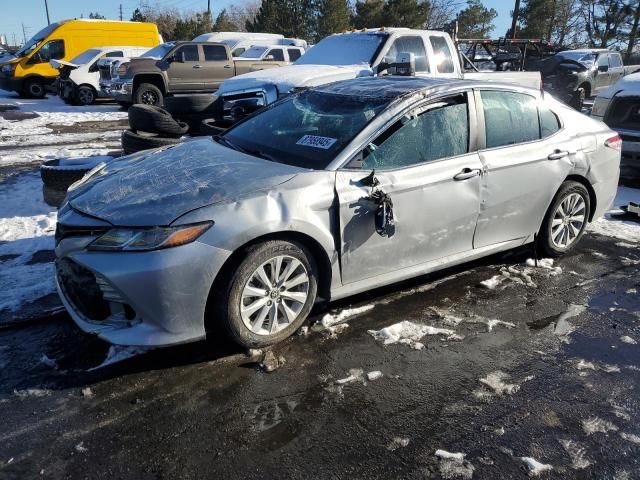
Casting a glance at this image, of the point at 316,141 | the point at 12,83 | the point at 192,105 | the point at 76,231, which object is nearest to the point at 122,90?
the point at 12,83

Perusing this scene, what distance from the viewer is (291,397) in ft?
9.43

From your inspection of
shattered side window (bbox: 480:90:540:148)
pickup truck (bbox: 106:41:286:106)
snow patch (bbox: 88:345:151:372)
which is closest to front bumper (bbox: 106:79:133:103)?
pickup truck (bbox: 106:41:286:106)

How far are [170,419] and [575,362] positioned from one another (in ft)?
7.95

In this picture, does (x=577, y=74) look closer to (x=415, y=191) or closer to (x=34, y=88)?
(x=415, y=191)

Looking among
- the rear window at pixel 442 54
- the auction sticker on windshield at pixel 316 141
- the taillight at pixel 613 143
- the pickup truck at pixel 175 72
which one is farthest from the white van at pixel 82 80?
the taillight at pixel 613 143

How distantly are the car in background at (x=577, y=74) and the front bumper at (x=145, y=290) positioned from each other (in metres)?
16.1

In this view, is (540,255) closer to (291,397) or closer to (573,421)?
(573,421)

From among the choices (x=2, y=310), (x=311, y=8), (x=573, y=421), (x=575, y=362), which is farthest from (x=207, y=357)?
(x=311, y=8)

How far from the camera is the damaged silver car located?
2904mm

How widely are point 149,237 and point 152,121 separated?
12.9ft

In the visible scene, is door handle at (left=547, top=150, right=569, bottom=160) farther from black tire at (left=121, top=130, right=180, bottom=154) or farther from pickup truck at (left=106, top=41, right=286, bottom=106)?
pickup truck at (left=106, top=41, right=286, bottom=106)

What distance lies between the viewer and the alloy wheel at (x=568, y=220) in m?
4.75

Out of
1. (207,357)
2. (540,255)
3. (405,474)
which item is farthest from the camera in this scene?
(540,255)

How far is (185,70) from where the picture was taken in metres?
15.7
